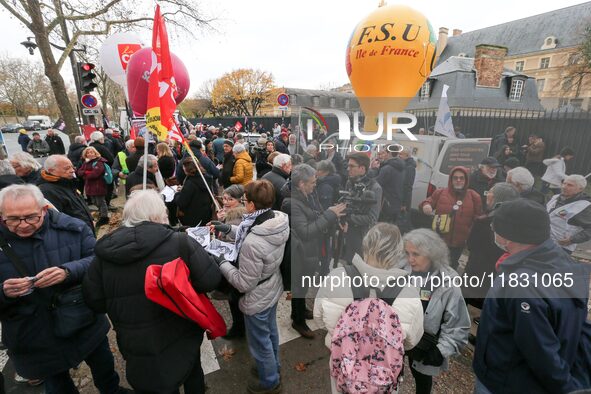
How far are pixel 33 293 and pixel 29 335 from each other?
0.26 meters

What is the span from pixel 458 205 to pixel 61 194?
3641 millimetres

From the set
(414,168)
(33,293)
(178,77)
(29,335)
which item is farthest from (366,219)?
(178,77)

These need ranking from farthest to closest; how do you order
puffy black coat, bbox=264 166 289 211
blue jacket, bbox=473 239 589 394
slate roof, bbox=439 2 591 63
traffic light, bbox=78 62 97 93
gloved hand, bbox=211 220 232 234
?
slate roof, bbox=439 2 591 63 < traffic light, bbox=78 62 97 93 < puffy black coat, bbox=264 166 289 211 < gloved hand, bbox=211 220 232 234 < blue jacket, bbox=473 239 589 394

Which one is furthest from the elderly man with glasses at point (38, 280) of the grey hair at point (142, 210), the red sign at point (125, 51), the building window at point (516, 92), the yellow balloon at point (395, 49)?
the red sign at point (125, 51)

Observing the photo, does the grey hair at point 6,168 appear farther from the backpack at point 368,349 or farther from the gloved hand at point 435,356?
the gloved hand at point 435,356

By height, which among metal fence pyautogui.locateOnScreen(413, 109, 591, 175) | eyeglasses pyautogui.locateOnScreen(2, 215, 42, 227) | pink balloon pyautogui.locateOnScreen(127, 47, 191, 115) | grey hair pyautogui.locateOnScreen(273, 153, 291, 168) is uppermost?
pink balloon pyautogui.locateOnScreen(127, 47, 191, 115)

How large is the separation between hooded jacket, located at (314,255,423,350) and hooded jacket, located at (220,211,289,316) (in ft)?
1.76

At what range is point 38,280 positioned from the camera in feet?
5.45

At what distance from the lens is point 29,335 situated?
5.73 ft

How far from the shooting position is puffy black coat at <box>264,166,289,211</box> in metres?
3.46

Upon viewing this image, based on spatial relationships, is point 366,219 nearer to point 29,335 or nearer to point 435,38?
point 29,335

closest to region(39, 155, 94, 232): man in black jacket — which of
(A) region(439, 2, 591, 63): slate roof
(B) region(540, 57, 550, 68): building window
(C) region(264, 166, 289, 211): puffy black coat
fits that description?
(C) region(264, 166, 289, 211): puffy black coat

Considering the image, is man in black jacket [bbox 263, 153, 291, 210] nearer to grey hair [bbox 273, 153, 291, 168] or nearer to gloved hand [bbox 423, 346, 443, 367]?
grey hair [bbox 273, 153, 291, 168]

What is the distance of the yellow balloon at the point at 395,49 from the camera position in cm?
353
